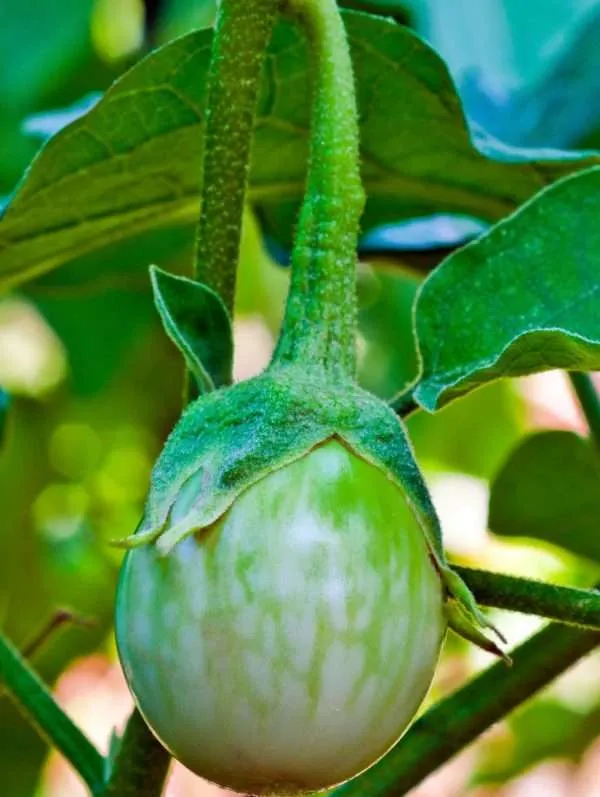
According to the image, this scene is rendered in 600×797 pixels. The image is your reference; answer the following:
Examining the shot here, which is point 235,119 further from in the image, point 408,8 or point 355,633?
point 408,8

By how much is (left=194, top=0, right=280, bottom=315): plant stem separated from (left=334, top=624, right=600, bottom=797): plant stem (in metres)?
0.20

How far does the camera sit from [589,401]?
0.70 meters

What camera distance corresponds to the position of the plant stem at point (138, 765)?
1.66 ft

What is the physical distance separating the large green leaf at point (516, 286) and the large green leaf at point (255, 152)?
0.25ft

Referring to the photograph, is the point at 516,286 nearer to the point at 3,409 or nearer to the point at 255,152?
the point at 255,152

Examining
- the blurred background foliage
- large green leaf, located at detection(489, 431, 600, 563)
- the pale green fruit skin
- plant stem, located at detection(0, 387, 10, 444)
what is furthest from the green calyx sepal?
the blurred background foliage

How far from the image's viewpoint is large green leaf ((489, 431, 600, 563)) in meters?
0.68

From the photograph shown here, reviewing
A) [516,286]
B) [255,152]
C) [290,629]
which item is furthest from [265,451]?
[255,152]

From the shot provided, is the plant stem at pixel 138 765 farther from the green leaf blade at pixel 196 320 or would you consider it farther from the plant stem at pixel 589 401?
the plant stem at pixel 589 401

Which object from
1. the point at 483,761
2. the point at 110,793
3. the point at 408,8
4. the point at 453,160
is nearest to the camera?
the point at 110,793

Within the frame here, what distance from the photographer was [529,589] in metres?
0.45

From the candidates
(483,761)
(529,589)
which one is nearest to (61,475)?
(483,761)

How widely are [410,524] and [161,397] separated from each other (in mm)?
1034

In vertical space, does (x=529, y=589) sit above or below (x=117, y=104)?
below
